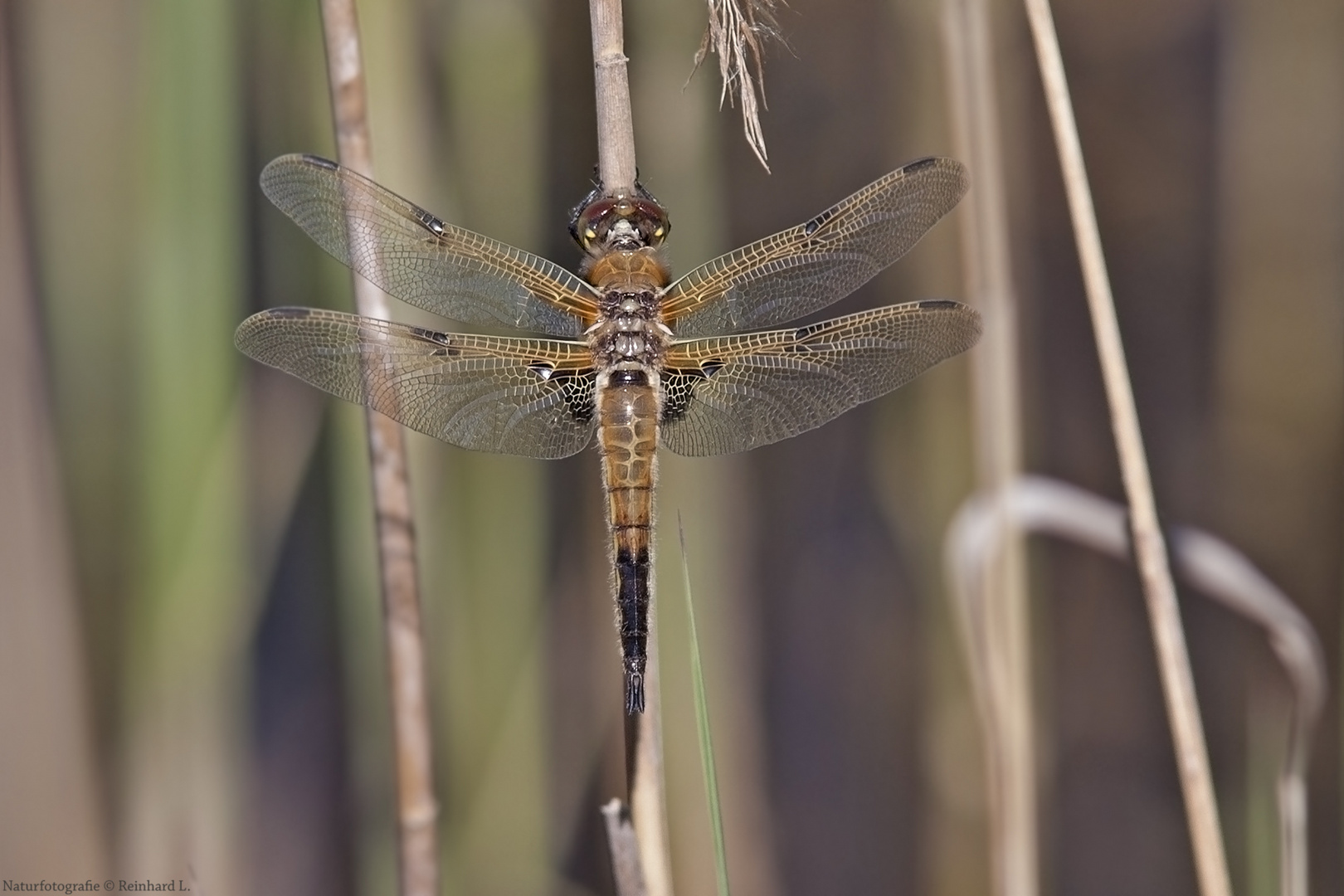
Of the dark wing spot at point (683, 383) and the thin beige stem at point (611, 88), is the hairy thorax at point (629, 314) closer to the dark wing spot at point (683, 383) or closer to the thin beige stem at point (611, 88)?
the dark wing spot at point (683, 383)

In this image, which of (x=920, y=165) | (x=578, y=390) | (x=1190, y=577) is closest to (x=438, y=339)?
(x=578, y=390)

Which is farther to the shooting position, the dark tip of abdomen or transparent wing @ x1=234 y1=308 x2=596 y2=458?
transparent wing @ x1=234 y1=308 x2=596 y2=458

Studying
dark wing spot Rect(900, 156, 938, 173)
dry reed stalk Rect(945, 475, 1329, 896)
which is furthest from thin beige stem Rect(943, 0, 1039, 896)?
dark wing spot Rect(900, 156, 938, 173)

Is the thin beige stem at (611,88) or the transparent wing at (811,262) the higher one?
the thin beige stem at (611,88)

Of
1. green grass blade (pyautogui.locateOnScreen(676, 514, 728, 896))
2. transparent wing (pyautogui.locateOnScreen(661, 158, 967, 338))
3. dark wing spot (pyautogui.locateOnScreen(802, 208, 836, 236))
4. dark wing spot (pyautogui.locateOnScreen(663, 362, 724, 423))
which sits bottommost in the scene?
green grass blade (pyautogui.locateOnScreen(676, 514, 728, 896))

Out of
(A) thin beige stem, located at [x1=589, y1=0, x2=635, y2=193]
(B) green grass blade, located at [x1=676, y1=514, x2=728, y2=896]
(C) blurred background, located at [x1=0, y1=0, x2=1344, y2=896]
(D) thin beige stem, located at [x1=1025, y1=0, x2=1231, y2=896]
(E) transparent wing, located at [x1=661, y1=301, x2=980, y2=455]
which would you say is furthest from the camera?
(C) blurred background, located at [x1=0, y1=0, x2=1344, y2=896]

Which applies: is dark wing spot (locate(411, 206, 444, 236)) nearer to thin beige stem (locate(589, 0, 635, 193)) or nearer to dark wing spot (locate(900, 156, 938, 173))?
thin beige stem (locate(589, 0, 635, 193))

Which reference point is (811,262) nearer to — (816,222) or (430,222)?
(816,222)

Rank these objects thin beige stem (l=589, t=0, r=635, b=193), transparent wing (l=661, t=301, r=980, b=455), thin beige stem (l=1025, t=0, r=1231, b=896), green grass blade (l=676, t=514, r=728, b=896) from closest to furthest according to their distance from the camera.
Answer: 1. green grass blade (l=676, t=514, r=728, b=896)
2. thin beige stem (l=589, t=0, r=635, b=193)
3. thin beige stem (l=1025, t=0, r=1231, b=896)
4. transparent wing (l=661, t=301, r=980, b=455)

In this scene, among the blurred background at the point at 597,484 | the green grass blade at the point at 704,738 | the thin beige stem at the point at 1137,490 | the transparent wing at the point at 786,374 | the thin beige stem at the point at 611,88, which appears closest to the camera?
the green grass blade at the point at 704,738

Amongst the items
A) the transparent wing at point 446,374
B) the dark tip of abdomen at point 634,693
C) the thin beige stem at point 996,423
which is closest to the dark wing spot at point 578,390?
the transparent wing at point 446,374
